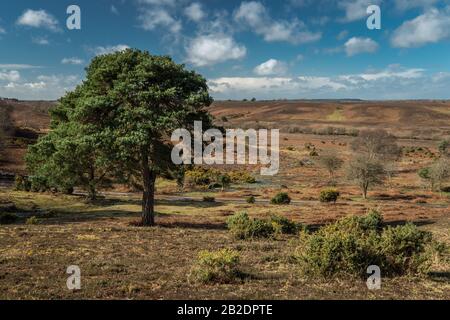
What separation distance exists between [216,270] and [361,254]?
5.06 m

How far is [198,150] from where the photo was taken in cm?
3275

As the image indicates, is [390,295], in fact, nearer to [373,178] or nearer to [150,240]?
[150,240]

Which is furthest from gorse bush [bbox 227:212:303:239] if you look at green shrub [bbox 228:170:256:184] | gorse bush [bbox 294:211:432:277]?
green shrub [bbox 228:170:256:184]

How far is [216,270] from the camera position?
15125 millimetres

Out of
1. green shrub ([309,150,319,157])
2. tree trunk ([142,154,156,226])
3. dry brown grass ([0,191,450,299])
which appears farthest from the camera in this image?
green shrub ([309,150,319,157])

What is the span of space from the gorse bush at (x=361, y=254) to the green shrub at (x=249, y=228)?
10.2m

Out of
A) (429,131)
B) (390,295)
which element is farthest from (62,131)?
(429,131)

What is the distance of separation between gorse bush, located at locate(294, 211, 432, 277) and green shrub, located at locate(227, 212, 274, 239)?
10.2 metres

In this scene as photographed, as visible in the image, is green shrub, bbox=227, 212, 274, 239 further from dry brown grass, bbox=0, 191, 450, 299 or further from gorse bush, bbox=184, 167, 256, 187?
gorse bush, bbox=184, 167, 256, 187

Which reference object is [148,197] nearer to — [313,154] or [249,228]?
[249,228]

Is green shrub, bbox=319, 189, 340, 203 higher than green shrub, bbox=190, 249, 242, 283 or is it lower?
lower

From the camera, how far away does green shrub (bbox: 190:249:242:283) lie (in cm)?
1492

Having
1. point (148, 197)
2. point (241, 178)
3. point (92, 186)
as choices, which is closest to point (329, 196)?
point (241, 178)

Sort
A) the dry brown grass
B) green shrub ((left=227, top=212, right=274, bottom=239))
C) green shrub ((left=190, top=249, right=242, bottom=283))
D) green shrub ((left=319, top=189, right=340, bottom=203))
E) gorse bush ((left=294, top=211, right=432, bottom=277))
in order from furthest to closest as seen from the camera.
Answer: green shrub ((left=319, top=189, right=340, bottom=203))
green shrub ((left=227, top=212, right=274, bottom=239))
gorse bush ((left=294, top=211, right=432, bottom=277))
green shrub ((left=190, top=249, right=242, bottom=283))
the dry brown grass
